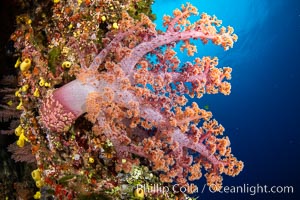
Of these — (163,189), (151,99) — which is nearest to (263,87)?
(151,99)

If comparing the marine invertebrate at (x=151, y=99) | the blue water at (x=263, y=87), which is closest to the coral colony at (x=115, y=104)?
the marine invertebrate at (x=151, y=99)

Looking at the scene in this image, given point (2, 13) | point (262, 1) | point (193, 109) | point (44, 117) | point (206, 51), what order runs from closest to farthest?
point (44, 117), point (193, 109), point (2, 13), point (262, 1), point (206, 51)

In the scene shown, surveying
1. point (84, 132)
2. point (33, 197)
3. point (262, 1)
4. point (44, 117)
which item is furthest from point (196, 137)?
point (262, 1)

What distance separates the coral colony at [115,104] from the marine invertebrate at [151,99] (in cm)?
1

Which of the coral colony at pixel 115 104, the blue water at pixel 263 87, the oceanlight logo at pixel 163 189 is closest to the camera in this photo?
the oceanlight logo at pixel 163 189

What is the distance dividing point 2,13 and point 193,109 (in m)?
2.59

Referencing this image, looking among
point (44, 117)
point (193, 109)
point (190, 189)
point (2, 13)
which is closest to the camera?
point (44, 117)

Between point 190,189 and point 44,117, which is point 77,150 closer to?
point 44,117

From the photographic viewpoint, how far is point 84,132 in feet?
9.54

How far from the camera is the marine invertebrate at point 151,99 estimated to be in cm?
263

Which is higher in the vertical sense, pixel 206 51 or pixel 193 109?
pixel 206 51

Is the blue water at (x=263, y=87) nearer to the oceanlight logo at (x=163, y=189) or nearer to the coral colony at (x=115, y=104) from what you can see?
the coral colony at (x=115, y=104)

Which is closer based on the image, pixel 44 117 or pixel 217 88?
pixel 44 117

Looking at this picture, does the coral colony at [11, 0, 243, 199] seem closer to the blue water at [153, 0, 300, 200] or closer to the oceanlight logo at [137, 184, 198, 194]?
the oceanlight logo at [137, 184, 198, 194]
